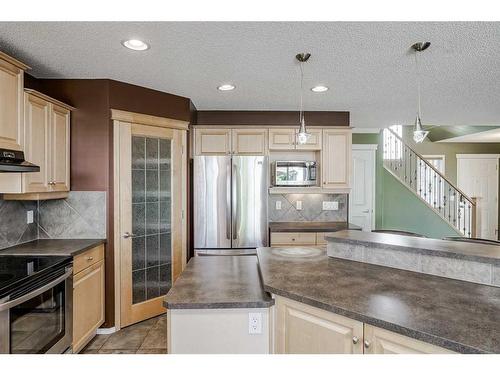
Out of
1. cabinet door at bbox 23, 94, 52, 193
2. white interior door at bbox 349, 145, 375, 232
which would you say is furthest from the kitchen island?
white interior door at bbox 349, 145, 375, 232

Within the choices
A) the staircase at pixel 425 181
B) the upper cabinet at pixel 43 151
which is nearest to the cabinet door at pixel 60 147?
the upper cabinet at pixel 43 151

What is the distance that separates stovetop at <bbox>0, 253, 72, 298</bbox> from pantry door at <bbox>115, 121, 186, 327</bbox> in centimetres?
74

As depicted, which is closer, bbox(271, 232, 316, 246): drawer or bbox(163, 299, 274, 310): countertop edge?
bbox(163, 299, 274, 310): countertop edge

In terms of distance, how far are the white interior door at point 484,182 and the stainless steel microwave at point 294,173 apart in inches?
192

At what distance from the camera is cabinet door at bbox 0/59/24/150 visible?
1.96 meters

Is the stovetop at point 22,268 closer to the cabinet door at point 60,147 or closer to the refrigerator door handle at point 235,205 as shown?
the cabinet door at point 60,147

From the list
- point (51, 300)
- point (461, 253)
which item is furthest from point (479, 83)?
point (51, 300)

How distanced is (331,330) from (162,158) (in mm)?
2402

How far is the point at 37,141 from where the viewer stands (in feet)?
7.54

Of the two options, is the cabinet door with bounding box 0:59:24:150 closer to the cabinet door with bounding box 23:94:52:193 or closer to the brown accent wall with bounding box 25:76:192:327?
the cabinet door with bounding box 23:94:52:193

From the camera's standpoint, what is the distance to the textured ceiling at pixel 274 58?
1.88 metres

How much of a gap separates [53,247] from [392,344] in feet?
8.15

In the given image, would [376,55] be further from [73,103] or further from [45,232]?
[45,232]

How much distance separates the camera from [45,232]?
9.07 ft
